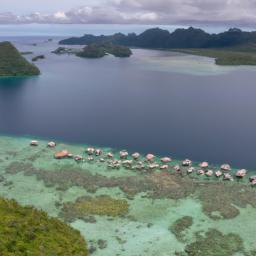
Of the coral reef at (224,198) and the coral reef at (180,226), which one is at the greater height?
the coral reef at (224,198)

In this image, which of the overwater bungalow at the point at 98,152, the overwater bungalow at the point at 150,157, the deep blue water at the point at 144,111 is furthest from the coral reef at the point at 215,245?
the overwater bungalow at the point at 98,152

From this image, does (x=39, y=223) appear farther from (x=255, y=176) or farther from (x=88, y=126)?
(x=88, y=126)

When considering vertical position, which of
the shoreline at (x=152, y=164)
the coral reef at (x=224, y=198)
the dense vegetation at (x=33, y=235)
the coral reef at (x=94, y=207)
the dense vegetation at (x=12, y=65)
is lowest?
the coral reef at (x=94, y=207)

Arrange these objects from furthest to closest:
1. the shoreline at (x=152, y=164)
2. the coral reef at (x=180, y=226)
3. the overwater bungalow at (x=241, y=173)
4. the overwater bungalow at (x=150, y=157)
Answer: the overwater bungalow at (x=150, y=157) < the shoreline at (x=152, y=164) < the overwater bungalow at (x=241, y=173) < the coral reef at (x=180, y=226)

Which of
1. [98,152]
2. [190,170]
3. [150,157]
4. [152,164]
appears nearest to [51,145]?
[98,152]

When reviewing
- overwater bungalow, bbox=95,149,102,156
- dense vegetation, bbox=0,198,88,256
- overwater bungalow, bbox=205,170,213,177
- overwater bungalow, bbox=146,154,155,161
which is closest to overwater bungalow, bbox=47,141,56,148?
overwater bungalow, bbox=95,149,102,156

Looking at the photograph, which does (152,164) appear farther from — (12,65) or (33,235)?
(12,65)

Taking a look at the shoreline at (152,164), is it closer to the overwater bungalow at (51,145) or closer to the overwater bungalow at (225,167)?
the overwater bungalow at (225,167)

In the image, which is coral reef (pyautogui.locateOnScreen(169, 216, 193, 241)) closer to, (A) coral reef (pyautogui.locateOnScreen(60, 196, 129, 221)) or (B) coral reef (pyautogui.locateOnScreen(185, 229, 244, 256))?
(B) coral reef (pyautogui.locateOnScreen(185, 229, 244, 256))
